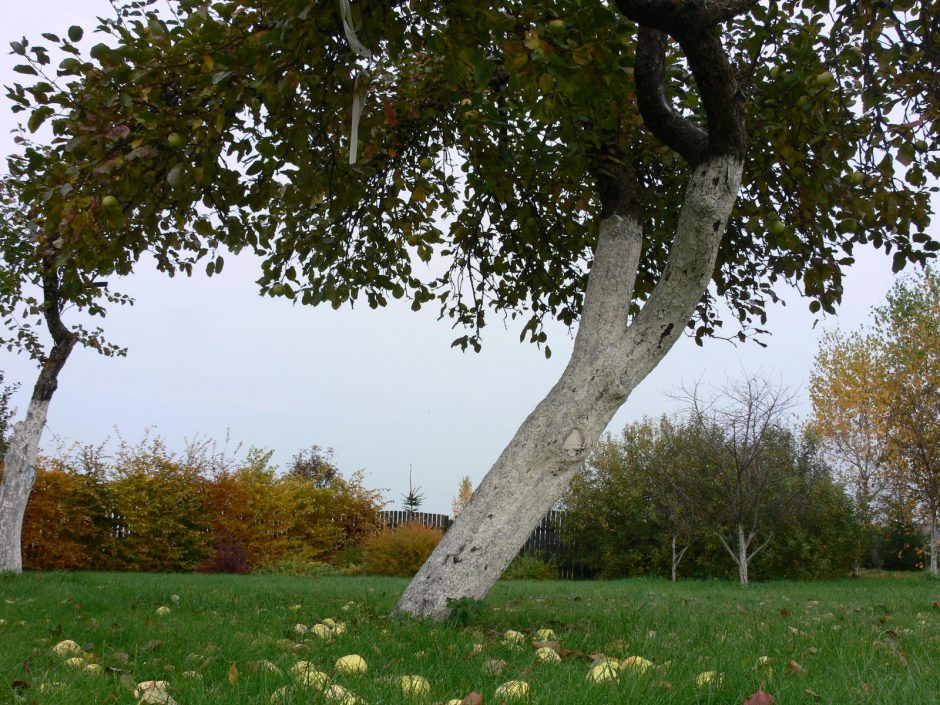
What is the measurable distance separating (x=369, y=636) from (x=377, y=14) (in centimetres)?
377

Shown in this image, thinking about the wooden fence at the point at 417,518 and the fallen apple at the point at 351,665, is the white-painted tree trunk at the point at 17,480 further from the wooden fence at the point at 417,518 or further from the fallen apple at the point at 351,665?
the wooden fence at the point at 417,518

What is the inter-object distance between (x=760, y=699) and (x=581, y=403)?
2.86 metres

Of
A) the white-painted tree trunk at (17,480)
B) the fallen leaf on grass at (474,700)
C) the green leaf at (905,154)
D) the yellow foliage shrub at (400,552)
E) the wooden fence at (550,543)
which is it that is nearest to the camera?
the fallen leaf on grass at (474,700)

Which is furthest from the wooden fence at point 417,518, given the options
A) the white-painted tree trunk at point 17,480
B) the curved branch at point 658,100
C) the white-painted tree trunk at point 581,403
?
the curved branch at point 658,100

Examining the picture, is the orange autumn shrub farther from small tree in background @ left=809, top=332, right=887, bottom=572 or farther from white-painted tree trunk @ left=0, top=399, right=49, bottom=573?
small tree in background @ left=809, top=332, right=887, bottom=572

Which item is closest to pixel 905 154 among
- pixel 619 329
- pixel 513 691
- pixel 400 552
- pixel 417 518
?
pixel 619 329

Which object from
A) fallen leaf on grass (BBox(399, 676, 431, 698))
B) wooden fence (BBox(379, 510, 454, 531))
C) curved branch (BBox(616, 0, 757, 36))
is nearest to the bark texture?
curved branch (BBox(616, 0, 757, 36))

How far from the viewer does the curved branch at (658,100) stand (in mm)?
5203

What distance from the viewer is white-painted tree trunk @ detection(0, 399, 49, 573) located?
1124cm

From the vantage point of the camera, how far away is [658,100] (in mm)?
5230

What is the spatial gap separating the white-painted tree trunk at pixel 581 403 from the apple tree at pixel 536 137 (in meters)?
0.01

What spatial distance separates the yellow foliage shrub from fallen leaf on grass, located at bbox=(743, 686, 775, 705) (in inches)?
567

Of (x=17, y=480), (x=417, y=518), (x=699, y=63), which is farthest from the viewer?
(x=417, y=518)

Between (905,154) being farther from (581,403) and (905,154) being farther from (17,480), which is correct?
(17,480)
